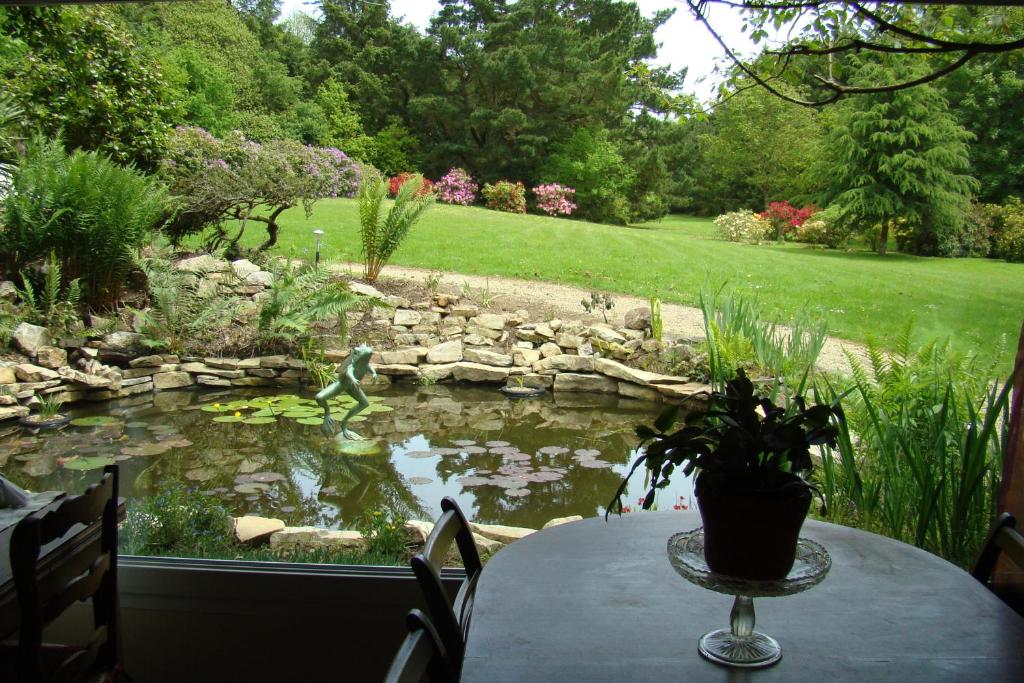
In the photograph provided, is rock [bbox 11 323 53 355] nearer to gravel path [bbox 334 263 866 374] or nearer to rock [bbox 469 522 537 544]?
gravel path [bbox 334 263 866 374]

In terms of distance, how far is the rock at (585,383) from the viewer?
181 inches

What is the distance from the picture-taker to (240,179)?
4406 mm

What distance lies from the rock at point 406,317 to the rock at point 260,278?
77cm

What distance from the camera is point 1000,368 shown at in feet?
7.47

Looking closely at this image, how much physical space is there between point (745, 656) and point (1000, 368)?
1.69 m

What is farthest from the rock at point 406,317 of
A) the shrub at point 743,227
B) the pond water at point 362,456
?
the shrub at point 743,227

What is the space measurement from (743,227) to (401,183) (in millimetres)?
1188

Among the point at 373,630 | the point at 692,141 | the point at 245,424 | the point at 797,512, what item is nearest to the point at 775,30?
the point at 692,141

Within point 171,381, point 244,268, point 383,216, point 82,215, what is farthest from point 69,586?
point 82,215

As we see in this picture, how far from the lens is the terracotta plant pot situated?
3.18 feet

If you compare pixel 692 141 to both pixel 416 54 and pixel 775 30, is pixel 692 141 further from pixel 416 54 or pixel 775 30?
pixel 416 54

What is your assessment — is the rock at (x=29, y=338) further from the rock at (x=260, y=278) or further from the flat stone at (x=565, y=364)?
the flat stone at (x=565, y=364)

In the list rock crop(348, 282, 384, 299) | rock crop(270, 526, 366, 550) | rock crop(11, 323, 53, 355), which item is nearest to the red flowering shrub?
rock crop(270, 526, 366, 550)

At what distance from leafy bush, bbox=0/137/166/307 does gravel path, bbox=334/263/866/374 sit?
119 centimetres
